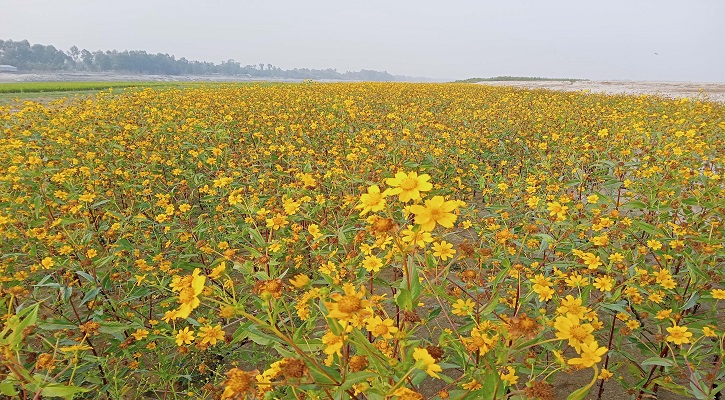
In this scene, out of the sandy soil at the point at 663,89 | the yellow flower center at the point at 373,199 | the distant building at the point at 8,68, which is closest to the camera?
the yellow flower center at the point at 373,199

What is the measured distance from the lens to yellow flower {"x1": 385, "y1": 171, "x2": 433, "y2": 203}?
1156 millimetres

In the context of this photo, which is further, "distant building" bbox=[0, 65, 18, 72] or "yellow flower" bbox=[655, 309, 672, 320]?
"distant building" bbox=[0, 65, 18, 72]

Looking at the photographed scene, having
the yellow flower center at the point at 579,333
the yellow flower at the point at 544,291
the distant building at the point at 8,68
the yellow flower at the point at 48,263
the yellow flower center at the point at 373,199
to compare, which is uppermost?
the distant building at the point at 8,68

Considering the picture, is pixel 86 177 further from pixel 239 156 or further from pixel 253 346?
pixel 253 346

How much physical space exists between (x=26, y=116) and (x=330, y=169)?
16.5 ft

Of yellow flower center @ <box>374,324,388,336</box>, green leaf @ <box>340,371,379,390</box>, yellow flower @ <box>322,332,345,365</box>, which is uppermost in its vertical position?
yellow flower center @ <box>374,324,388,336</box>

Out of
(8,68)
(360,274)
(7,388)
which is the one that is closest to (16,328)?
(7,388)

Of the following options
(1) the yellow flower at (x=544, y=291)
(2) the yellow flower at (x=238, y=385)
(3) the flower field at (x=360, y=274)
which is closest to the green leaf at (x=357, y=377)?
(3) the flower field at (x=360, y=274)

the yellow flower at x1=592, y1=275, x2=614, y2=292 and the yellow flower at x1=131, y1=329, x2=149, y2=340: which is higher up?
the yellow flower at x1=592, y1=275, x2=614, y2=292

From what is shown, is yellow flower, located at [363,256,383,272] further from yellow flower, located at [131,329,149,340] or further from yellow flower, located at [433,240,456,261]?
yellow flower, located at [131,329,149,340]

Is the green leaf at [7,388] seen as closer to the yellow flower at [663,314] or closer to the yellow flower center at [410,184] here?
the yellow flower center at [410,184]

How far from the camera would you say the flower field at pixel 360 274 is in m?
1.04

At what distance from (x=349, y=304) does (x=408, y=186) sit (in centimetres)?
45

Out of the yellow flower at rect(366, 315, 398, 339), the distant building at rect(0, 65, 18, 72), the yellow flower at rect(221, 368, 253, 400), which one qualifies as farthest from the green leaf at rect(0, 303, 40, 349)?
the distant building at rect(0, 65, 18, 72)
